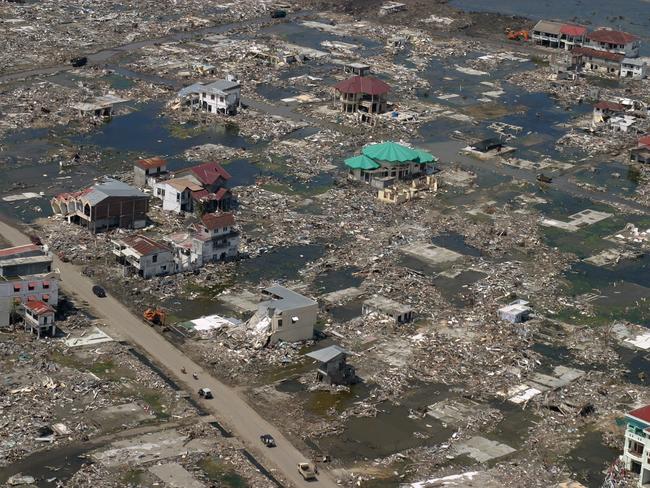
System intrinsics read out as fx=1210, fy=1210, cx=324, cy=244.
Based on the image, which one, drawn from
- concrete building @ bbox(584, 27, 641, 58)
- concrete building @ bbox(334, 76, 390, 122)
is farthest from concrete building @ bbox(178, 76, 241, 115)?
concrete building @ bbox(584, 27, 641, 58)

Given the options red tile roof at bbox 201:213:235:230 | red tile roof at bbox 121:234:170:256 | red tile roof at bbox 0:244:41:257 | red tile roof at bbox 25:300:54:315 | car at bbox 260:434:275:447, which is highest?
red tile roof at bbox 0:244:41:257

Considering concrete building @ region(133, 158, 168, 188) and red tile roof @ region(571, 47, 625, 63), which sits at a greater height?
red tile roof @ region(571, 47, 625, 63)

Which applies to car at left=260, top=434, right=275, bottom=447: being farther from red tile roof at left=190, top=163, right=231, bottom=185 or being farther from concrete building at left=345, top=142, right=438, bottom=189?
concrete building at left=345, top=142, right=438, bottom=189

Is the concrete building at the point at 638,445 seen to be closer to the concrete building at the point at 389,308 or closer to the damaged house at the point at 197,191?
the concrete building at the point at 389,308

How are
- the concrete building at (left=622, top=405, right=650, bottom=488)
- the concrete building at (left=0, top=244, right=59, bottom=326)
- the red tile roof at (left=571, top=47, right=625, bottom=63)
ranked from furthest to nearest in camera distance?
the red tile roof at (left=571, top=47, right=625, bottom=63) < the concrete building at (left=0, top=244, right=59, bottom=326) < the concrete building at (left=622, top=405, right=650, bottom=488)

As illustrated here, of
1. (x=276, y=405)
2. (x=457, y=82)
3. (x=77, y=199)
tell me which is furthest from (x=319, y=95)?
(x=276, y=405)

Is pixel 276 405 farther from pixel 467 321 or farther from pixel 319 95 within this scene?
pixel 319 95

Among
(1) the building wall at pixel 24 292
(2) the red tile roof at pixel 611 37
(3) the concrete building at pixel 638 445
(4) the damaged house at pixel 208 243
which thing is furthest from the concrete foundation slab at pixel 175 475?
(2) the red tile roof at pixel 611 37

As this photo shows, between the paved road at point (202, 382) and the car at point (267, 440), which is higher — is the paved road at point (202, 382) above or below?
below
